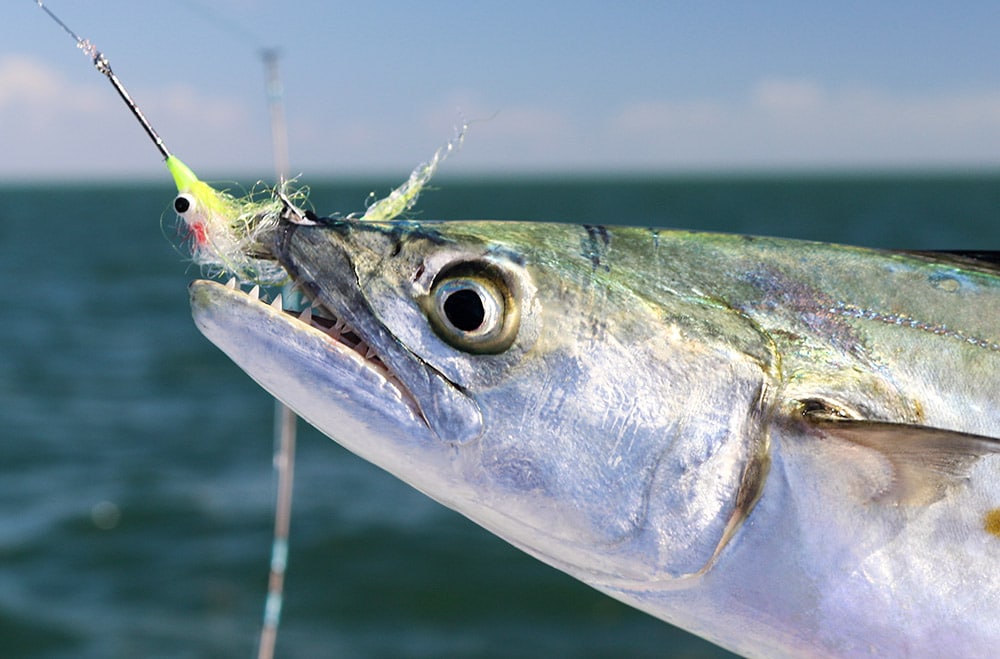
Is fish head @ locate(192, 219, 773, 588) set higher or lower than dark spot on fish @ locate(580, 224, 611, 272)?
lower

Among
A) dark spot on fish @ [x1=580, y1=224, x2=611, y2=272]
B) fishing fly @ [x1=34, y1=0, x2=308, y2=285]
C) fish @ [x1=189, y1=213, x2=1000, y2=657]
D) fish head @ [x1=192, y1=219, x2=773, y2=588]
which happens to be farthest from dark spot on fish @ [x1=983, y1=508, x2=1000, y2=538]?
fishing fly @ [x1=34, y1=0, x2=308, y2=285]

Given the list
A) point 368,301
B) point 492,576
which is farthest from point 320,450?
point 368,301

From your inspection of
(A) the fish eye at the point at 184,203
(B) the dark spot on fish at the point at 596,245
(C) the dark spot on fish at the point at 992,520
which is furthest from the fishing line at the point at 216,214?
(C) the dark spot on fish at the point at 992,520

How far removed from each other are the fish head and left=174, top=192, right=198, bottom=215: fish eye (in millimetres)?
224

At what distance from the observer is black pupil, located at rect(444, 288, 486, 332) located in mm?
1751

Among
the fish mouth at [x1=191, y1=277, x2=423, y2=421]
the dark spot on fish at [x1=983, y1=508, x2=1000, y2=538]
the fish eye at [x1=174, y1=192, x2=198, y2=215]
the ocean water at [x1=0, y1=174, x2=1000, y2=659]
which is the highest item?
the ocean water at [x1=0, y1=174, x2=1000, y2=659]

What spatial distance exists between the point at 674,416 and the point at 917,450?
0.40m

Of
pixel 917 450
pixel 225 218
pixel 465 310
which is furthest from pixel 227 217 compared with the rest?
pixel 917 450

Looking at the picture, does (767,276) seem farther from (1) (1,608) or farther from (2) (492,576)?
(1) (1,608)

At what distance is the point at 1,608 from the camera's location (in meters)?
9.80

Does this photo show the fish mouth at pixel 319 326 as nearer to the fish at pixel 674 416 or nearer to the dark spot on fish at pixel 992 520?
the fish at pixel 674 416

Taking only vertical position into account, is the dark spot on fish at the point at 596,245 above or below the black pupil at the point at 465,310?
above

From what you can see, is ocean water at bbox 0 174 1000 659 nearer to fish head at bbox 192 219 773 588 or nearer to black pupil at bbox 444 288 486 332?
fish head at bbox 192 219 773 588

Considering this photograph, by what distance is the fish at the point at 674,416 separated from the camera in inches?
66.1
